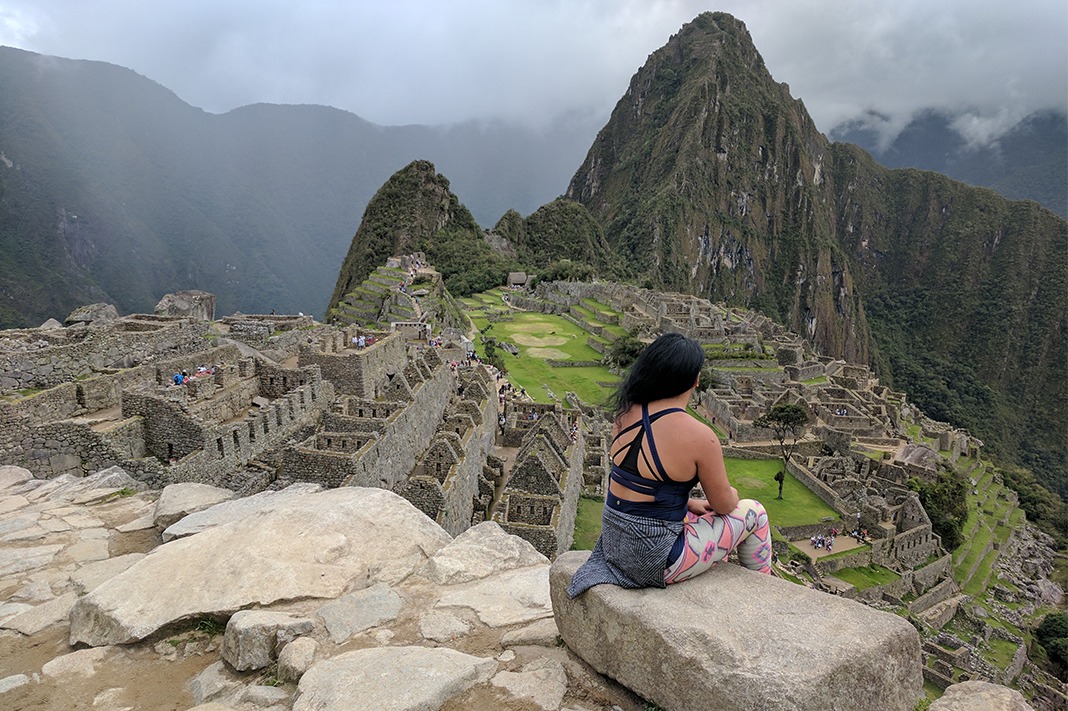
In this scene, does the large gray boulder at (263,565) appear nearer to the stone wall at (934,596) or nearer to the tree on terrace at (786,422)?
the stone wall at (934,596)

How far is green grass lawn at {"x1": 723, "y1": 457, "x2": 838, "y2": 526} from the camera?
24.1 m

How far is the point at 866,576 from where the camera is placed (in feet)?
73.4

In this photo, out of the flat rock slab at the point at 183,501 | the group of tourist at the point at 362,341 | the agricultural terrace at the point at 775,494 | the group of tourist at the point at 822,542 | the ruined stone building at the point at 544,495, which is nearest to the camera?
the flat rock slab at the point at 183,501

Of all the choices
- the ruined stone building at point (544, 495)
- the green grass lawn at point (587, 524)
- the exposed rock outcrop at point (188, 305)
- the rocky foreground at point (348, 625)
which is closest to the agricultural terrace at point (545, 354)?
the green grass lawn at point (587, 524)

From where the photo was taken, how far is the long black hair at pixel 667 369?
3074 mm

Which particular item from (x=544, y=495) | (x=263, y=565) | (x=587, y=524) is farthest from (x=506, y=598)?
(x=587, y=524)

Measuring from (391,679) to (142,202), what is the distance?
71638 millimetres

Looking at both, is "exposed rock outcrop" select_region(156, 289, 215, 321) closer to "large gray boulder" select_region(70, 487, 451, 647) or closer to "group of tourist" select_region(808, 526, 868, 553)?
"large gray boulder" select_region(70, 487, 451, 647)

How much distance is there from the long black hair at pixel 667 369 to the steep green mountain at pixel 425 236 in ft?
228

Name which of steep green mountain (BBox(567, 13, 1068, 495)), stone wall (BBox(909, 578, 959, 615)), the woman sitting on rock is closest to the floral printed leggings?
the woman sitting on rock

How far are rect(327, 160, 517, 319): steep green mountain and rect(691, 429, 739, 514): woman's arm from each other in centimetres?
6948

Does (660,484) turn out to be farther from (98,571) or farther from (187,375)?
(187,375)

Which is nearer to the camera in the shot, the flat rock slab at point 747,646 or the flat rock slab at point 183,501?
the flat rock slab at point 747,646

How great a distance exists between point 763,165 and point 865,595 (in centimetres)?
18683
